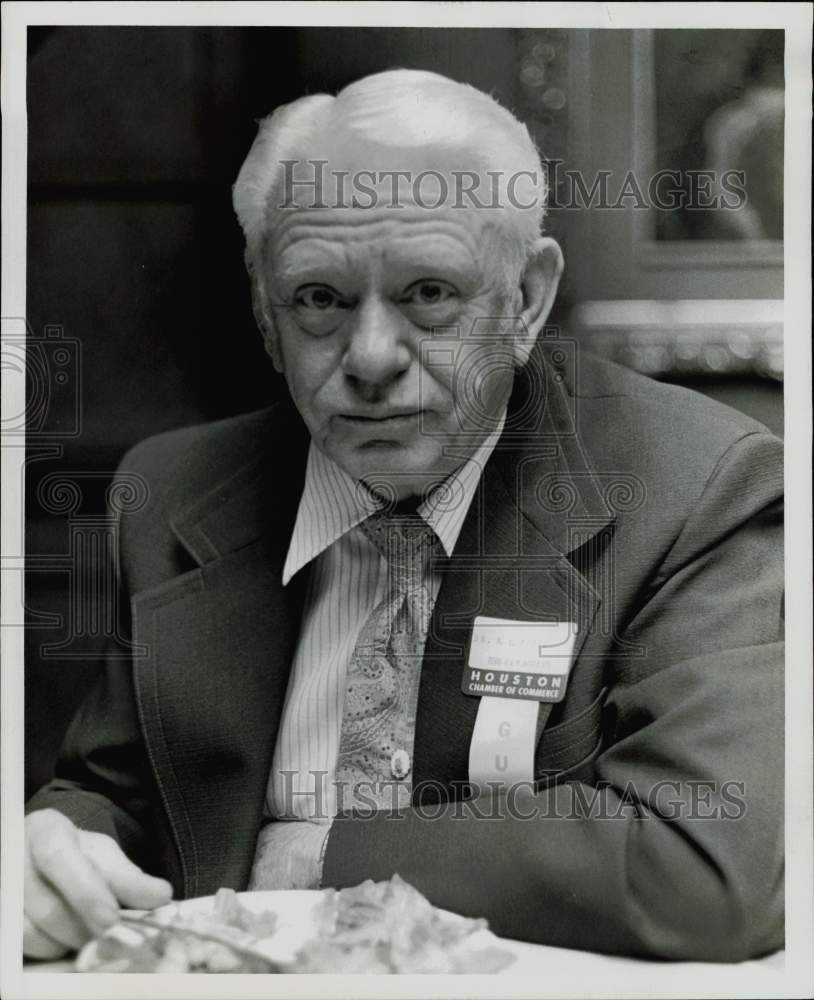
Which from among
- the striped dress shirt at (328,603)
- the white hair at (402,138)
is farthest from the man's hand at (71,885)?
the white hair at (402,138)

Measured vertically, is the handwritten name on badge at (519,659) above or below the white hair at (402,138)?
below

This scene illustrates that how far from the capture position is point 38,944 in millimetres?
1898

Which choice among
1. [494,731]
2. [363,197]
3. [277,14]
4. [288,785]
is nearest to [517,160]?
[363,197]

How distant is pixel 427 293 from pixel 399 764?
678mm

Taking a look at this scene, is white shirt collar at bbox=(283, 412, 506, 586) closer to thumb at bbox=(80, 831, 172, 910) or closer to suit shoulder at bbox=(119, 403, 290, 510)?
suit shoulder at bbox=(119, 403, 290, 510)

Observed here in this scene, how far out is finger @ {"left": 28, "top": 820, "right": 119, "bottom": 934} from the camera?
1.85m

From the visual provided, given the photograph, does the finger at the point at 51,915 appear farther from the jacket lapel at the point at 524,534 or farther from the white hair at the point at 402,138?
the white hair at the point at 402,138

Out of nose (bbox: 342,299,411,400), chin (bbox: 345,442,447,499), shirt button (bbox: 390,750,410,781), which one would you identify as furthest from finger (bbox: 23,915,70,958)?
nose (bbox: 342,299,411,400)

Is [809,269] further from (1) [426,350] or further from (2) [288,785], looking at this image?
(2) [288,785]

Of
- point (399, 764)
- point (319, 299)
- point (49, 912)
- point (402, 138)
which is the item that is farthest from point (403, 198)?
point (49, 912)

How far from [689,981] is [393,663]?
2.03 feet

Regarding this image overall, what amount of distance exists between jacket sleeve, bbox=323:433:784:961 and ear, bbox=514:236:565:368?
0.33 m

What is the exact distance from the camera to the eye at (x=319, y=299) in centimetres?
181

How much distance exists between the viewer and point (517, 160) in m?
1.85
